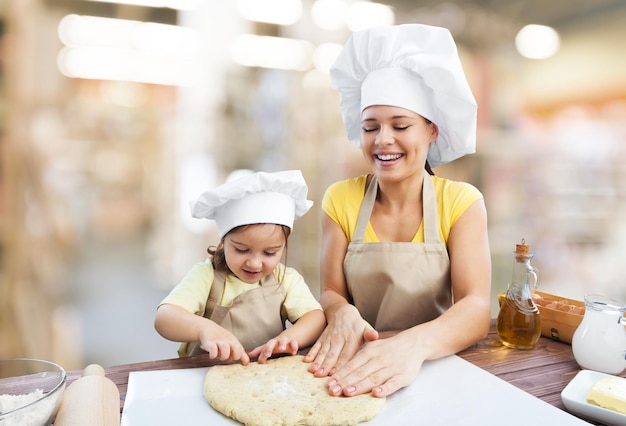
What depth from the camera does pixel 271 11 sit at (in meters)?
3.73

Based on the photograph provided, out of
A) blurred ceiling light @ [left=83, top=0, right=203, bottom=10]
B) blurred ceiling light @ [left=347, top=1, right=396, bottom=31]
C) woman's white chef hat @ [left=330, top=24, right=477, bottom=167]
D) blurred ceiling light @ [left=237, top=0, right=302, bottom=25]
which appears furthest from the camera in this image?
blurred ceiling light @ [left=347, top=1, right=396, bottom=31]

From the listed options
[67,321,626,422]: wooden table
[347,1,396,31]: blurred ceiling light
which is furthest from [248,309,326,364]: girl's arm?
[347,1,396,31]: blurred ceiling light

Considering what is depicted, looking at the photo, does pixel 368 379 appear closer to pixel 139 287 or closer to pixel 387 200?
pixel 387 200

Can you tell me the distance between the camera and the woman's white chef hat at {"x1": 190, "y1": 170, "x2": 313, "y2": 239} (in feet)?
3.61

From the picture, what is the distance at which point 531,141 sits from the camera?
12.5 ft

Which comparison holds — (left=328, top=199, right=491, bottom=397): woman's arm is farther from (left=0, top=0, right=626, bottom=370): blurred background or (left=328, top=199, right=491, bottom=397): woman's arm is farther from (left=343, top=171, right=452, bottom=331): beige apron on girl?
(left=0, top=0, right=626, bottom=370): blurred background

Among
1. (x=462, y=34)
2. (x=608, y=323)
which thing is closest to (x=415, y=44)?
(x=608, y=323)

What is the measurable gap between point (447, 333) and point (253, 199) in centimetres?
55

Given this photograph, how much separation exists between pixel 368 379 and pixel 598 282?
3.82 metres

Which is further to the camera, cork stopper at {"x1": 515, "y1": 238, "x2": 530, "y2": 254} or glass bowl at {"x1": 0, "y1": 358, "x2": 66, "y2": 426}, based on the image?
cork stopper at {"x1": 515, "y1": 238, "x2": 530, "y2": 254}

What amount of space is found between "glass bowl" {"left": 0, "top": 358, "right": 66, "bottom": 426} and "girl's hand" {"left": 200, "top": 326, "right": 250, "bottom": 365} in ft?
0.91

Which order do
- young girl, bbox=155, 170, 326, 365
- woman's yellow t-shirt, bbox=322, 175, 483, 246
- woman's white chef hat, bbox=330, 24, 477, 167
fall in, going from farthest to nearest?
woman's yellow t-shirt, bbox=322, 175, 483, 246 → woman's white chef hat, bbox=330, 24, 477, 167 → young girl, bbox=155, 170, 326, 365

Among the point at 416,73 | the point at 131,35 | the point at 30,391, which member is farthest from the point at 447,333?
the point at 131,35

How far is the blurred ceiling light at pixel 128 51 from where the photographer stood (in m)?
3.03
